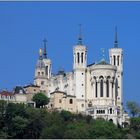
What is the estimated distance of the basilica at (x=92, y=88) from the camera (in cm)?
9538

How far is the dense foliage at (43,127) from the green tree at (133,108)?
42.5 feet

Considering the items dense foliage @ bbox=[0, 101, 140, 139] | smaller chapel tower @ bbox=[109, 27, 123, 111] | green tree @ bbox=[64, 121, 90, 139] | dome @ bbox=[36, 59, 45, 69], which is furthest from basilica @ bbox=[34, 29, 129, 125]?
green tree @ bbox=[64, 121, 90, 139]

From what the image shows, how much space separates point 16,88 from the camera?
334 ft

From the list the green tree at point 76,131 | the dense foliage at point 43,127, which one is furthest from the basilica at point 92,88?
the green tree at point 76,131

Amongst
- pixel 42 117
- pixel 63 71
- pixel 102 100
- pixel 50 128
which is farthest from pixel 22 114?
pixel 63 71

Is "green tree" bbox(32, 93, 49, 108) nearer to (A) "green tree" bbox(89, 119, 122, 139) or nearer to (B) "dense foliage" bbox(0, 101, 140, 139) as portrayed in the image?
(B) "dense foliage" bbox(0, 101, 140, 139)

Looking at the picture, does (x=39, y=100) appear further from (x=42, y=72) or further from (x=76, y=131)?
(x=76, y=131)

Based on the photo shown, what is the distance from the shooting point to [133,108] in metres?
98.4

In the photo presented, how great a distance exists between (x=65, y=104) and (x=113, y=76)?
7.12 metres

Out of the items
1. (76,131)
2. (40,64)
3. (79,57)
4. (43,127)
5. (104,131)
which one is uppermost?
(40,64)

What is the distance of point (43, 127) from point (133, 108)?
1017 inches

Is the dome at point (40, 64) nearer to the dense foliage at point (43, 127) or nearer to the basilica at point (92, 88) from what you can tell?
the basilica at point (92, 88)

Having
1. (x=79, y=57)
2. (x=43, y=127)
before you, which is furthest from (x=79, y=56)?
(x=43, y=127)

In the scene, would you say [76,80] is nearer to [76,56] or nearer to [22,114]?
[76,56]
